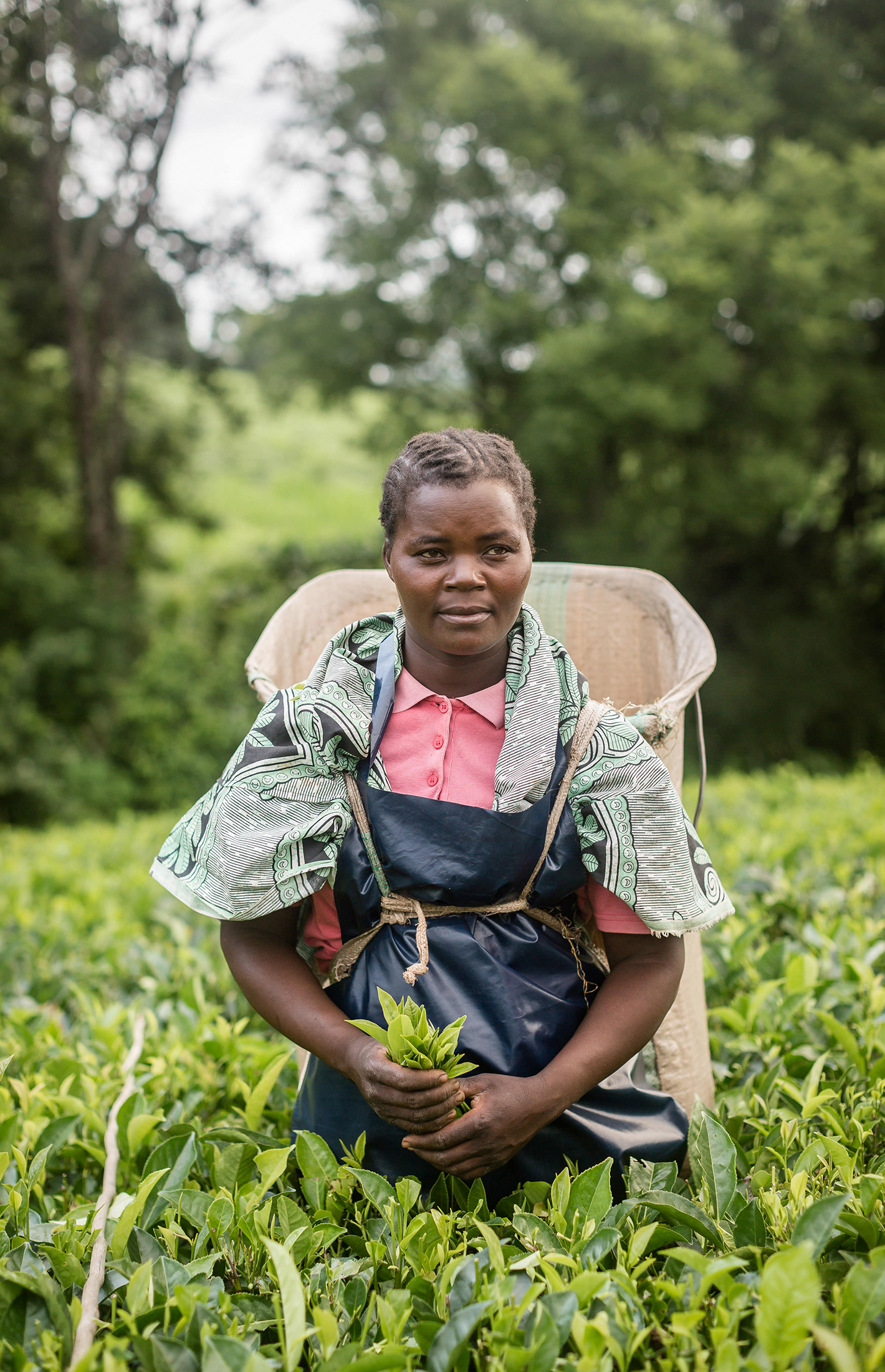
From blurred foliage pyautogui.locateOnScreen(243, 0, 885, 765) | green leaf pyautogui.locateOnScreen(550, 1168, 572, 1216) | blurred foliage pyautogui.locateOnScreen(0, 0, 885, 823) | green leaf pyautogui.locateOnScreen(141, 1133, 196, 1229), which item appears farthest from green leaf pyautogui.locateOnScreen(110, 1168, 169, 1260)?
blurred foliage pyautogui.locateOnScreen(243, 0, 885, 765)

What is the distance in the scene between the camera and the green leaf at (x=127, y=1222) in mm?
1446

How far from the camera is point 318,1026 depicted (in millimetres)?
1503

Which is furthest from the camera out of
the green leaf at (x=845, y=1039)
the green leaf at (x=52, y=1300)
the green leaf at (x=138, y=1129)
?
the green leaf at (x=845, y=1039)

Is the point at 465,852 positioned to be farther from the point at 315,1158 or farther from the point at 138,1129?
the point at 138,1129

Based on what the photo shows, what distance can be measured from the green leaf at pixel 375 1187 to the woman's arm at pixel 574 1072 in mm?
64

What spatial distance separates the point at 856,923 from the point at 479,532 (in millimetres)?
1828

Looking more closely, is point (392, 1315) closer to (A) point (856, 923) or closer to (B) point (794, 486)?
(A) point (856, 923)

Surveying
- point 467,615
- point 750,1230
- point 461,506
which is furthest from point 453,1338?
point 461,506

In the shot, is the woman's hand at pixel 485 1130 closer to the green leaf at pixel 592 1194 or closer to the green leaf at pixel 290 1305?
the green leaf at pixel 592 1194

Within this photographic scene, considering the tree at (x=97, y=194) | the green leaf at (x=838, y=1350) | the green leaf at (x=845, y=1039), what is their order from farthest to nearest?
the tree at (x=97, y=194) → the green leaf at (x=845, y=1039) → the green leaf at (x=838, y=1350)

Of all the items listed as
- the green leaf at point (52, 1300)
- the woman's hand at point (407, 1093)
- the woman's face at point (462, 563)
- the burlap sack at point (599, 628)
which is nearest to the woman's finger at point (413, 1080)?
the woman's hand at point (407, 1093)

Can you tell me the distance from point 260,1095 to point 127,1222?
45 centimetres

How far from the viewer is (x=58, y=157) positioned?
372 inches

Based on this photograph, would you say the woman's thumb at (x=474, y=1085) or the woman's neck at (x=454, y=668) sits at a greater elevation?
the woman's neck at (x=454, y=668)
